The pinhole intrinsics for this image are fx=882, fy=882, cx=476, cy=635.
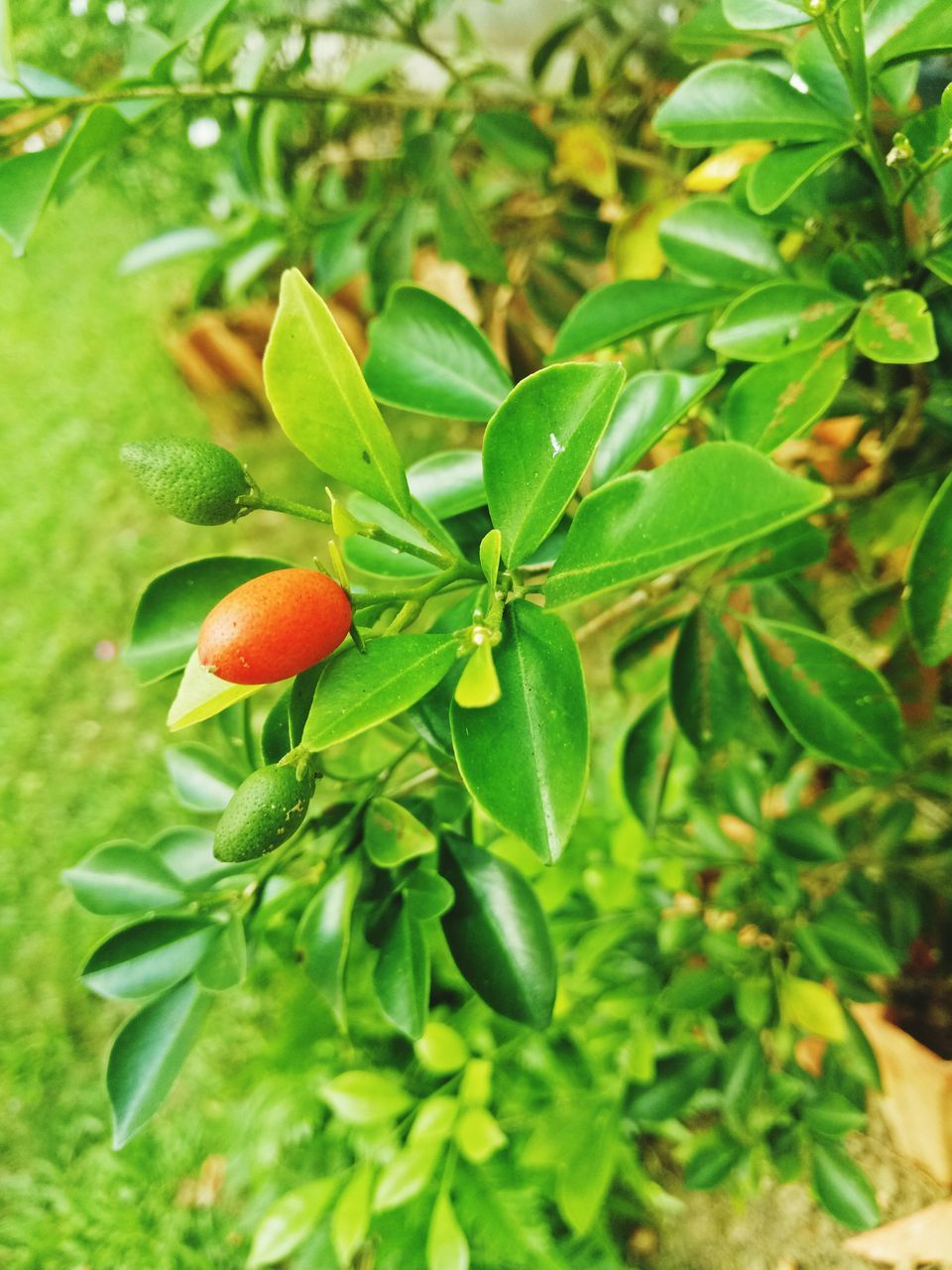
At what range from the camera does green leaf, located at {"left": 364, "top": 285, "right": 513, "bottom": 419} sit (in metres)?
0.66

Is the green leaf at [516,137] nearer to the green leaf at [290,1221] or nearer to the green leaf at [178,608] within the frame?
the green leaf at [178,608]

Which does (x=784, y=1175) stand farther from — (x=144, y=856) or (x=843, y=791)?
(x=144, y=856)

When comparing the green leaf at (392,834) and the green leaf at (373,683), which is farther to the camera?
the green leaf at (392,834)

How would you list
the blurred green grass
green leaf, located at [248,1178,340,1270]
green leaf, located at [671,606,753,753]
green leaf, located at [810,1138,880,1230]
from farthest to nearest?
the blurred green grass < green leaf, located at [248,1178,340,1270] < green leaf, located at [810,1138,880,1230] < green leaf, located at [671,606,753,753]

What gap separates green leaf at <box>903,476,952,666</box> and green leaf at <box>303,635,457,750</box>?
1.05 ft

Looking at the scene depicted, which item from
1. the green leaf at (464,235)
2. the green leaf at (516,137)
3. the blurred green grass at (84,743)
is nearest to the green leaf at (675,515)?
the green leaf at (464,235)

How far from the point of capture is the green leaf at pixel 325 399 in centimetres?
43

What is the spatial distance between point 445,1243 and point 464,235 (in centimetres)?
116

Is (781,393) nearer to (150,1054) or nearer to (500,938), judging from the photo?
(500,938)

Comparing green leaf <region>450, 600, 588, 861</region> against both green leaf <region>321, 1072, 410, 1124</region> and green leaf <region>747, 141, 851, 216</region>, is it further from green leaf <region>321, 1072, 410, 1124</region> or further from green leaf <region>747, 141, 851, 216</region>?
green leaf <region>321, 1072, 410, 1124</region>

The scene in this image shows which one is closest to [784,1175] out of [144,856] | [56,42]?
[144,856]

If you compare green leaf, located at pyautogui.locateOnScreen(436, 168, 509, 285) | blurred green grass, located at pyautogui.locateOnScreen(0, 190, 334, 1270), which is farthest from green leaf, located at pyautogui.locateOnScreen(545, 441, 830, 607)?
blurred green grass, located at pyautogui.locateOnScreen(0, 190, 334, 1270)

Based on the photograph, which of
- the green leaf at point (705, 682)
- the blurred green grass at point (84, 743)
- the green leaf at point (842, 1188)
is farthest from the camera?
the blurred green grass at point (84, 743)

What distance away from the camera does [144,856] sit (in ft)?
2.35
